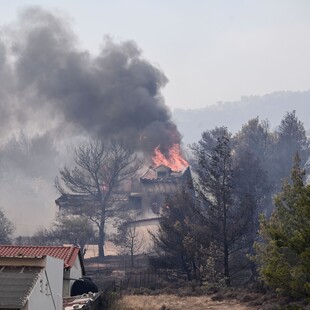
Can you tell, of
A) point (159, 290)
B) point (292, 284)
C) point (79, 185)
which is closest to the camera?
point (292, 284)

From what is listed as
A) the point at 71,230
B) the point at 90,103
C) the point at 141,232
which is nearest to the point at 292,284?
the point at 71,230

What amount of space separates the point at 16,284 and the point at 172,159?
2193 inches

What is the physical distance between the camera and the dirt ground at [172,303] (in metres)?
27.3

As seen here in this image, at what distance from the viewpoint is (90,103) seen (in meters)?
66.2

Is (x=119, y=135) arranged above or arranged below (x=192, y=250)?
above

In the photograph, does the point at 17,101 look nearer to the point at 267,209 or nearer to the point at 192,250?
the point at 267,209

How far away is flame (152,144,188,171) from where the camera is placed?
69000 millimetres

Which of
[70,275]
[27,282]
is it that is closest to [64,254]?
[70,275]

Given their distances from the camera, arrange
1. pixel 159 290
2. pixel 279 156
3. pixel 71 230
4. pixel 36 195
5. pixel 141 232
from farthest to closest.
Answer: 1. pixel 36 195
2. pixel 279 156
3. pixel 141 232
4. pixel 71 230
5. pixel 159 290

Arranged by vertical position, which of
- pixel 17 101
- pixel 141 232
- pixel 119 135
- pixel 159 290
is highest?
pixel 17 101

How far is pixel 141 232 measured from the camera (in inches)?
2494

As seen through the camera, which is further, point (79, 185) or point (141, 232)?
point (79, 185)

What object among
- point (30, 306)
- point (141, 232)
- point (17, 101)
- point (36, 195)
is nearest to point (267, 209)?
point (141, 232)

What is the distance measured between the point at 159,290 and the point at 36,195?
71924 millimetres
